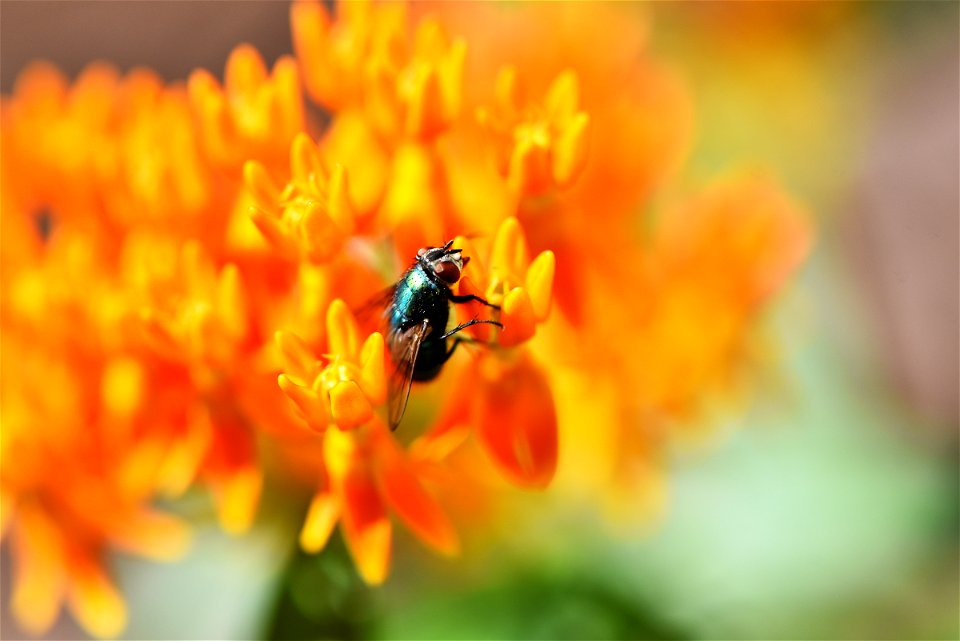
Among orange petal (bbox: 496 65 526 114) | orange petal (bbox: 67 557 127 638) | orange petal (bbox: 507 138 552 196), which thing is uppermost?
orange petal (bbox: 496 65 526 114)

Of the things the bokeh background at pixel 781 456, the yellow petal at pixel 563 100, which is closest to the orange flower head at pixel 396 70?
the yellow petal at pixel 563 100

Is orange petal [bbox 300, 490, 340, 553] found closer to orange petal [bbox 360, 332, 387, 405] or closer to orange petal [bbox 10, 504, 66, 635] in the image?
orange petal [bbox 360, 332, 387, 405]

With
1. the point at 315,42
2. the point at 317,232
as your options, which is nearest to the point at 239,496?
the point at 317,232

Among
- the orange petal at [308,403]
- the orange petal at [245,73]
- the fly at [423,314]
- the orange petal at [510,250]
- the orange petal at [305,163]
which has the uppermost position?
the orange petal at [245,73]

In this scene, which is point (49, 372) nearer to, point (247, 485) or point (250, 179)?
point (247, 485)

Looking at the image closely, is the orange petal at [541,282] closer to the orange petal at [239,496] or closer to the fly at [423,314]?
the fly at [423,314]

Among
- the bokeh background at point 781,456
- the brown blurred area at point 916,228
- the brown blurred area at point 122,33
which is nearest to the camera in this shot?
the bokeh background at point 781,456

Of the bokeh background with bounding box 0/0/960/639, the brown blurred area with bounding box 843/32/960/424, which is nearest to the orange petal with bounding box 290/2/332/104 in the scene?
the bokeh background with bounding box 0/0/960/639

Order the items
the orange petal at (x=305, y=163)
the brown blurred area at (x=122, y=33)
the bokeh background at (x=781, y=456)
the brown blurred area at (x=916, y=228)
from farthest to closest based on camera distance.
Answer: the brown blurred area at (x=122, y=33) → the brown blurred area at (x=916, y=228) → the bokeh background at (x=781, y=456) → the orange petal at (x=305, y=163)

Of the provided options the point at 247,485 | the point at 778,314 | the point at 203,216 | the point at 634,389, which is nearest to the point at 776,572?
the point at 634,389
